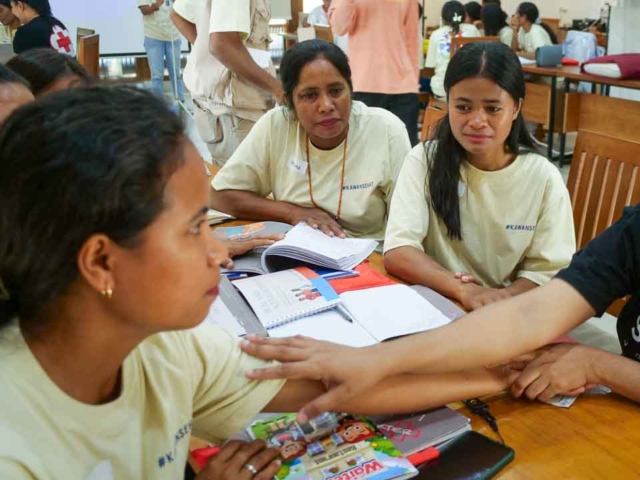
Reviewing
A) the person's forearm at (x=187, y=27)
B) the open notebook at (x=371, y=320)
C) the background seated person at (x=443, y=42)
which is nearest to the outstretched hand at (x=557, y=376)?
the open notebook at (x=371, y=320)

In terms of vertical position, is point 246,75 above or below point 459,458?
above

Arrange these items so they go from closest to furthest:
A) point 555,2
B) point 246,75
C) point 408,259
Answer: point 408,259 → point 246,75 → point 555,2

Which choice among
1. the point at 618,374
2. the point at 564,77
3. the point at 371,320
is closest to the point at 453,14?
the point at 564,77

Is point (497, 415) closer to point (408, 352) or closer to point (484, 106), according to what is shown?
point (408, 352)

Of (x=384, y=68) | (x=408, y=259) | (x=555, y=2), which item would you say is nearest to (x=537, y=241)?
(x=408, y=259)

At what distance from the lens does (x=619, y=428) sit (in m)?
0.92

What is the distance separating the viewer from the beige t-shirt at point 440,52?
16.7ft

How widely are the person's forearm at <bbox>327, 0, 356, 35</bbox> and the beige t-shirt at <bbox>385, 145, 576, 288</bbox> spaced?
193 cm

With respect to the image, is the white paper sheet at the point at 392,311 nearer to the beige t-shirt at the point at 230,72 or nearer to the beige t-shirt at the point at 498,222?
the beige t-shirt at the point at 498,222

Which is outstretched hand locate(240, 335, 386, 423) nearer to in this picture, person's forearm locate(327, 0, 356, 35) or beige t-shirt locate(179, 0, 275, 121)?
beige t-shirt locate(179, 0, 275, 121)

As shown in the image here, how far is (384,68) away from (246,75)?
1228 mm

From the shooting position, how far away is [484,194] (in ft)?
5.33

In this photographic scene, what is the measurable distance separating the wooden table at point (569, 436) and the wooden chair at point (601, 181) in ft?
2.73

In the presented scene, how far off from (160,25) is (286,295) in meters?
5.39
